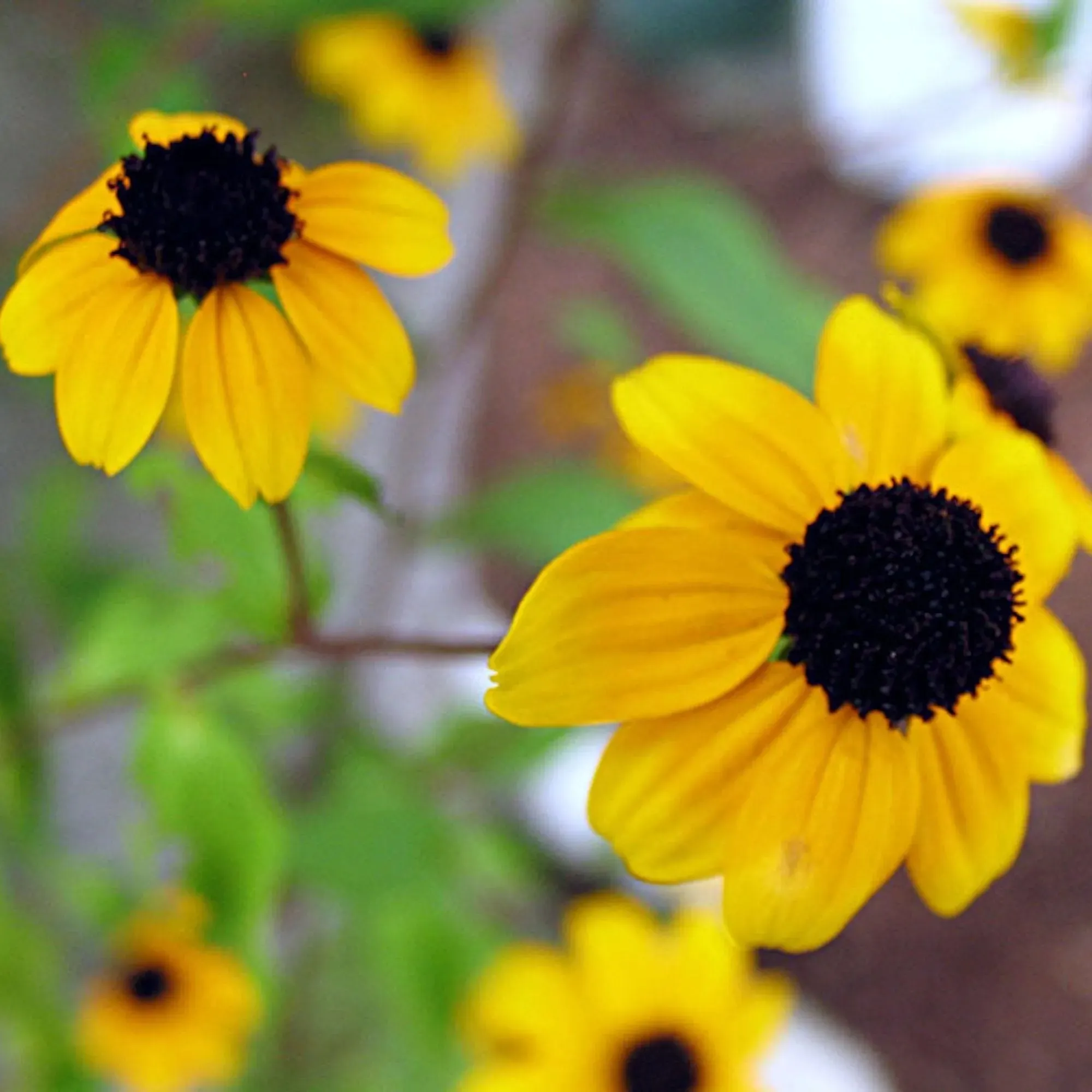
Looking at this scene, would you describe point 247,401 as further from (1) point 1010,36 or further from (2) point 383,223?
(1) point 1010,36

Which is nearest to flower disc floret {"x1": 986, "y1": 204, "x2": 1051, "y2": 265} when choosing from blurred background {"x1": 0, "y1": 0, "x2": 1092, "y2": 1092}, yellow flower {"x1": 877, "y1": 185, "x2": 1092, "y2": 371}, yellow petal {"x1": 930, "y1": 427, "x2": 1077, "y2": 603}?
yellow flower {"x1": 877, "y1": 185, "x2": 1092, "y2": 371}

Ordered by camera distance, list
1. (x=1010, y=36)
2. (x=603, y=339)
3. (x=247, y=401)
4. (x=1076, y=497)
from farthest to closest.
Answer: (x=603, y=339) → (x=1010, y=36) → (x=1076, y=497) → (x=247, y=401)

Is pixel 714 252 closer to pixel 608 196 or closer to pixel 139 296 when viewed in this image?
pixel 608 196

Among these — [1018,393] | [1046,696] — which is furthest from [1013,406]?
[1046,696]

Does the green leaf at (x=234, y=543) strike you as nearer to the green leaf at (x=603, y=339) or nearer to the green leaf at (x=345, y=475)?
the green leaf at (x=345, y=475)

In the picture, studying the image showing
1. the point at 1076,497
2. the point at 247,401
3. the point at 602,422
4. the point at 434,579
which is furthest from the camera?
the point at 434,579
